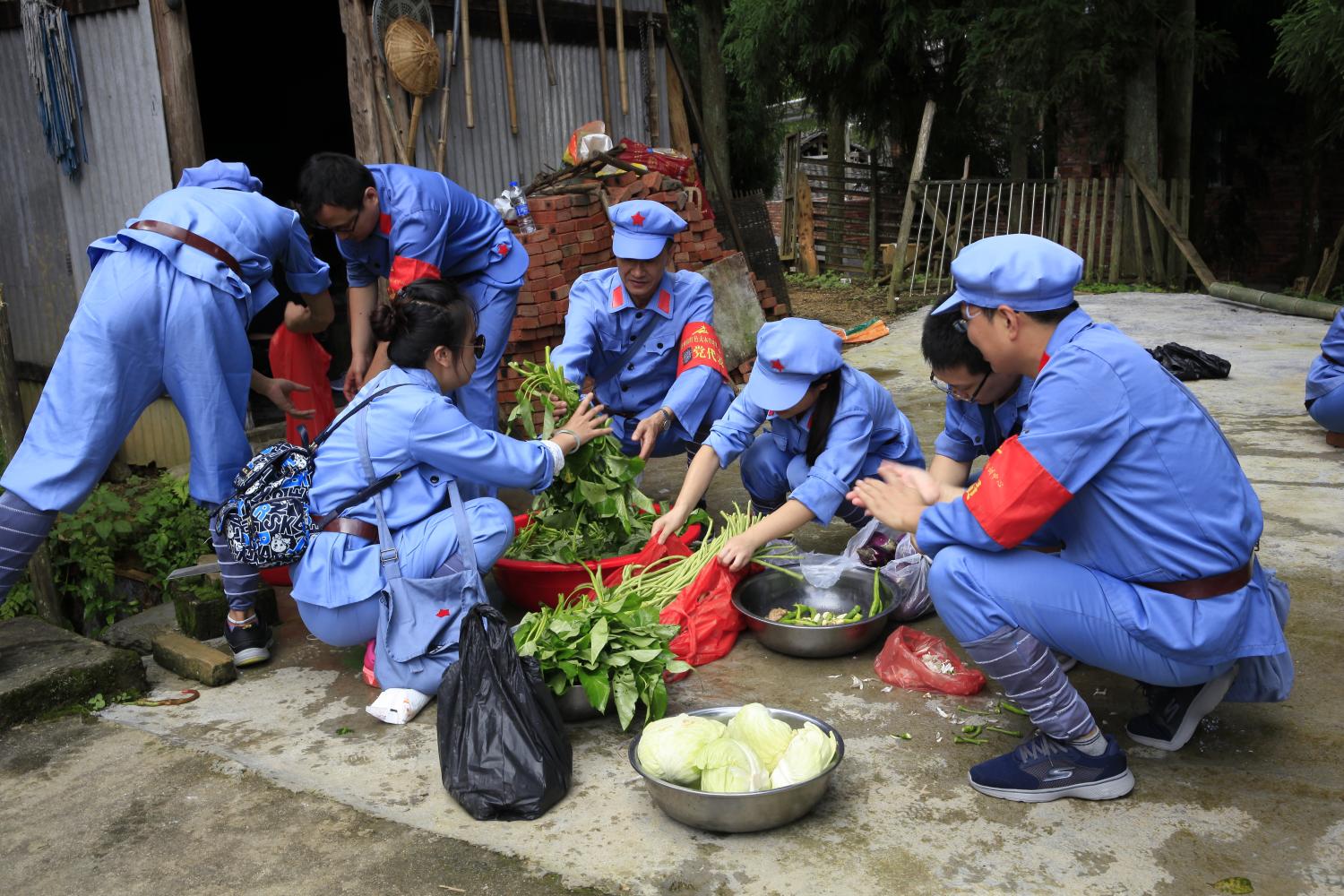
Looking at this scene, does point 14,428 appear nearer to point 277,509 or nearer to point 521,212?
point 277,509

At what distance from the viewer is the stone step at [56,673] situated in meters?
3.63

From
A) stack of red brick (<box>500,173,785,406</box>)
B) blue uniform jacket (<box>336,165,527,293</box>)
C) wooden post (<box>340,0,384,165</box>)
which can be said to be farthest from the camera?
stack of red brick (<box>500,173,785,406</box>)

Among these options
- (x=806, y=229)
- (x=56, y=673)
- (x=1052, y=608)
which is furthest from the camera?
(x=806, y=229)

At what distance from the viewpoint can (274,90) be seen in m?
11.2

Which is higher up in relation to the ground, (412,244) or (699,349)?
(412,244)

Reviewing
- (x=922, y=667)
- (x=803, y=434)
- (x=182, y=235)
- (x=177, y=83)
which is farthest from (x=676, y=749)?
(x=177, y=83)

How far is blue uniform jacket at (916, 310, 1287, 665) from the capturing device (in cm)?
265

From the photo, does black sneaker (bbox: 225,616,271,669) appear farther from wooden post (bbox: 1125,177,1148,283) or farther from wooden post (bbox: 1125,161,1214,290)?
wooden post (bbox: 1125,177,1148,283)

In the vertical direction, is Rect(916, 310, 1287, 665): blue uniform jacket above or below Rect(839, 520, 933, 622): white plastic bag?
above

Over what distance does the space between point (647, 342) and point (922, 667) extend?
230 centimetres

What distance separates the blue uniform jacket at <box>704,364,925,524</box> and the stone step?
7.37 feet

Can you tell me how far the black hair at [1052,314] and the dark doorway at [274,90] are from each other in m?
8.39

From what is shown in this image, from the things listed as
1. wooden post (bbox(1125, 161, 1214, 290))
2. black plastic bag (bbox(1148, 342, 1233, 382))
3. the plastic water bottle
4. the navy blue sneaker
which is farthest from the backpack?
wooden post (bbox(1125, 161, 1214, 290))

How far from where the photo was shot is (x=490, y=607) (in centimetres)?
316
